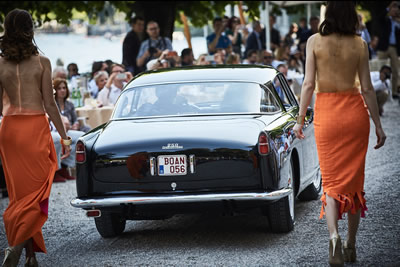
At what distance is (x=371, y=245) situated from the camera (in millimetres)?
6676

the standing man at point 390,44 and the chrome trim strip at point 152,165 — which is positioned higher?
the chrome trim strip at point 152,165

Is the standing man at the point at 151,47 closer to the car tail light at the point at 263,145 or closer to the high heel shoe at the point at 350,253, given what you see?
the car tail light at the point at 263,145

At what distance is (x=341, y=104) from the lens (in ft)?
19.9

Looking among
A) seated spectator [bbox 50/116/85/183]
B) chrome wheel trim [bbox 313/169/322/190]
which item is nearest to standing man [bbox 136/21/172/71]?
seated spectator [bbox 50/116/85/183]

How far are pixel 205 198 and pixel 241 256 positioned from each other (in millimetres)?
538

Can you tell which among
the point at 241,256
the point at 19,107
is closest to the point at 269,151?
the point at 241,256

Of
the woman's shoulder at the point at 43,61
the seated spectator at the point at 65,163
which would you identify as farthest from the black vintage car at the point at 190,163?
the seated spectator at the point at 65,163

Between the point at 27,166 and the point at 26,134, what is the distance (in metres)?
0.24

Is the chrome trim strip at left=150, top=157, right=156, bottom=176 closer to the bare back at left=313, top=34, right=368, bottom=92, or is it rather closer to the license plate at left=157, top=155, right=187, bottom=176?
the license plate at left=157, top=155, right=187, bottom=176

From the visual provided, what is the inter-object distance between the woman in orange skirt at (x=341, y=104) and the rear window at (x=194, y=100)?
60.8 inches

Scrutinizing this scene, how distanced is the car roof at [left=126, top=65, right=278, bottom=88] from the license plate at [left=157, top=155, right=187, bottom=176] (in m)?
1.35

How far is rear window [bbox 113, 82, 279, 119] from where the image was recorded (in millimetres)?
7695

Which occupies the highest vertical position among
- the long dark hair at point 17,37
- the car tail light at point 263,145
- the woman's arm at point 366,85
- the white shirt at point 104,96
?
the long dark hair at point 17,37

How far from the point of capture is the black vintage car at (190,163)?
268 inches
